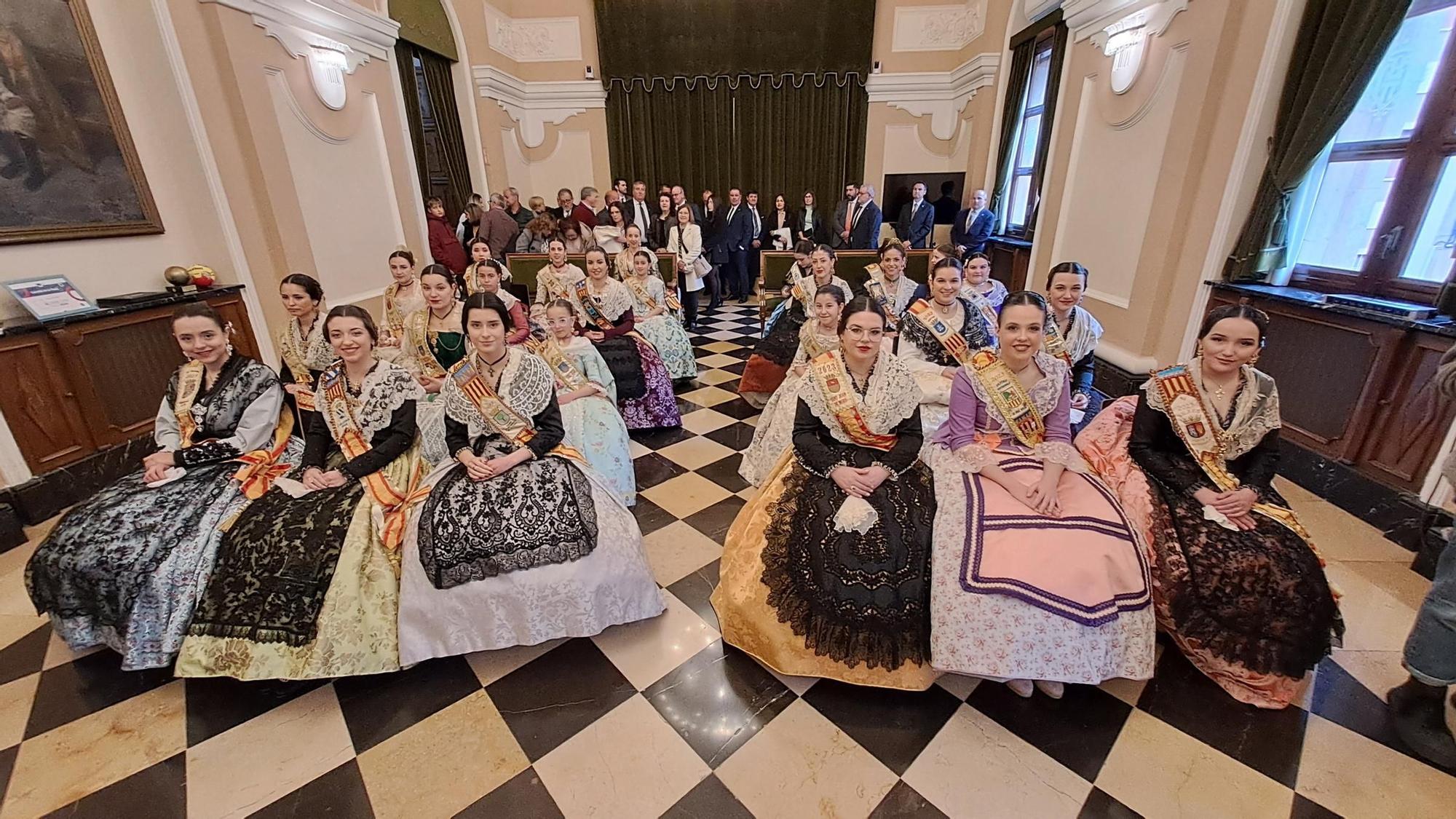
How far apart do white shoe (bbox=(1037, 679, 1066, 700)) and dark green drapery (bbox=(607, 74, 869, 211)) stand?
903cm

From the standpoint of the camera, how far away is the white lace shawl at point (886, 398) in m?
1.95

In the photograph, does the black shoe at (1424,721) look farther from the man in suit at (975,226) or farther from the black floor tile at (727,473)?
the man in suit at (975,226)

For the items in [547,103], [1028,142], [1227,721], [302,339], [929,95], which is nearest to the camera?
[1227,721]

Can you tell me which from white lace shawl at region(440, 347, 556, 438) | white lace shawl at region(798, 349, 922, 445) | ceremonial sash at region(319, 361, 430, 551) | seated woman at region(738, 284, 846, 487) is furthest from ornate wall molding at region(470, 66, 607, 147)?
white lace shawl at region(798, 349, 922, 445)

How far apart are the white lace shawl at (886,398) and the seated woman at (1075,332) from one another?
4.12 ft

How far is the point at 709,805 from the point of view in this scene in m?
1.51

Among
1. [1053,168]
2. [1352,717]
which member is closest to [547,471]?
[1352,717]

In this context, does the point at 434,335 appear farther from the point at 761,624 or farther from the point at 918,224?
the point at 918,224

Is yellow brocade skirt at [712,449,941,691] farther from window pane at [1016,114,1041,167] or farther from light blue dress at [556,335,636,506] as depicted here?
window pane at [1016,114,1041,167]

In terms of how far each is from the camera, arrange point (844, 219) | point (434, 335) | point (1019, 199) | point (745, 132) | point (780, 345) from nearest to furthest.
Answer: point (434, 335) < point (780, 345) < point (1019, 199) < point (844, 219) < point (745, 132)

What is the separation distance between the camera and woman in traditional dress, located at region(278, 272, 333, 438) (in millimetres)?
2529

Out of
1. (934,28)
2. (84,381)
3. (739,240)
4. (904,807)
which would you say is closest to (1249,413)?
(904,807)

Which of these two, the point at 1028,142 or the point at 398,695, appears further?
the point at 1028,142

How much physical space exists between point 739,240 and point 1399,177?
21.8 ft
